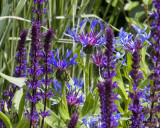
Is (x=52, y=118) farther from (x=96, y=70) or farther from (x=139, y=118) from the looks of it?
(x=139, y=118)

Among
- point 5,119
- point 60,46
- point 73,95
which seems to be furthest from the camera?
point 60,46

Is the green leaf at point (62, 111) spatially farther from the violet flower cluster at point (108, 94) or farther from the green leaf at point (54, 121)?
the violet flower cluster at point (108, 94)

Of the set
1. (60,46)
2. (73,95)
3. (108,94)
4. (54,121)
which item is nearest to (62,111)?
(54,121)

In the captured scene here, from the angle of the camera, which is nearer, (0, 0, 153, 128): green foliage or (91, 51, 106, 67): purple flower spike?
(0, 0, 153, 128): green foliage

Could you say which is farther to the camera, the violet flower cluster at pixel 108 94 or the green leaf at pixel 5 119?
the green leaf at pixel 5 119

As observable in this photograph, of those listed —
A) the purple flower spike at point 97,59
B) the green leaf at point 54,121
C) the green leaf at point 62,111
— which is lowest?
the green leaf at point 54,121

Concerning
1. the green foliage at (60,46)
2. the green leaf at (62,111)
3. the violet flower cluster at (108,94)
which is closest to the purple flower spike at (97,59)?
the green foliage at (60,46)

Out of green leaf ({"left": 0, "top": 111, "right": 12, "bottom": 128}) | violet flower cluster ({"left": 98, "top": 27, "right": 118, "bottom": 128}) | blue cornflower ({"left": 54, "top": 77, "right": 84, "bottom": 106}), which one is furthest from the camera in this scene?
blue cornflower ({"left": 54, "top": 77, "right": 84, "bottom": 106})

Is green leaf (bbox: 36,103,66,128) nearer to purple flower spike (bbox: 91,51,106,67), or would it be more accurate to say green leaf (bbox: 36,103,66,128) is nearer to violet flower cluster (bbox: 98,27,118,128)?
purple flower spike (bbox: 91,51,106,67)

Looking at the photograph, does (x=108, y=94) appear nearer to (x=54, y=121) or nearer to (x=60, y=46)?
(x=54, y=121)

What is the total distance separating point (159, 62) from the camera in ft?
2.68

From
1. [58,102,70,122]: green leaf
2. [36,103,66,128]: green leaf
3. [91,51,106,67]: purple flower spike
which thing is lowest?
[36,103,66,128]: green leaf

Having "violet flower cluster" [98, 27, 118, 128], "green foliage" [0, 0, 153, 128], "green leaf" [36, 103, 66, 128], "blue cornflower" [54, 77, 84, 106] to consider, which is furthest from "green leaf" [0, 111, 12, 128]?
"violet flower cluster" [98, 27, 118, 128]

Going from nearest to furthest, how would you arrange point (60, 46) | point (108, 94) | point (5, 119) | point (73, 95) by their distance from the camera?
point (108, 94)
point (5, 119)
point (73, 95)
point (60, 46)
